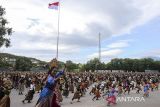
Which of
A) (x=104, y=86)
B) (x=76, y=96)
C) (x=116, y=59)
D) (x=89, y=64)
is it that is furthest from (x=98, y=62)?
(x=76, y=96)

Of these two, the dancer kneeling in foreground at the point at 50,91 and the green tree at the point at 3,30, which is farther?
the green tree at the point at 3,30

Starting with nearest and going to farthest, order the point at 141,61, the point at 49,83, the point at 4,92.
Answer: the point at 49,83
the point at 4,92
the point at 141,61

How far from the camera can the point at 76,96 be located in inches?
1091

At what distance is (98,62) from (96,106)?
13663 centimetres

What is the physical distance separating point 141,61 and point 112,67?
13.2m

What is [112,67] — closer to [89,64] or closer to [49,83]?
[89,64]

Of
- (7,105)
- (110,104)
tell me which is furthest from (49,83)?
(110,104)

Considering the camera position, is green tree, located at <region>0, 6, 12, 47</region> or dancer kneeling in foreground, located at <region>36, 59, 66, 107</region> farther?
green tree, located at <region>0, 6, 12, 47</region>

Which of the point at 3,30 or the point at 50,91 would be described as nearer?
the point at 50,91

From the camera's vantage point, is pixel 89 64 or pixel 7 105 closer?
pixel 7 105

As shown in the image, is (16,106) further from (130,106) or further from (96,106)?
(130,106)

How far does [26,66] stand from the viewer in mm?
147625

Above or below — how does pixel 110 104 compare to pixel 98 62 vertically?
below

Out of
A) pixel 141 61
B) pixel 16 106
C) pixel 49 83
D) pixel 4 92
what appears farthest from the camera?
pixel 141 61
